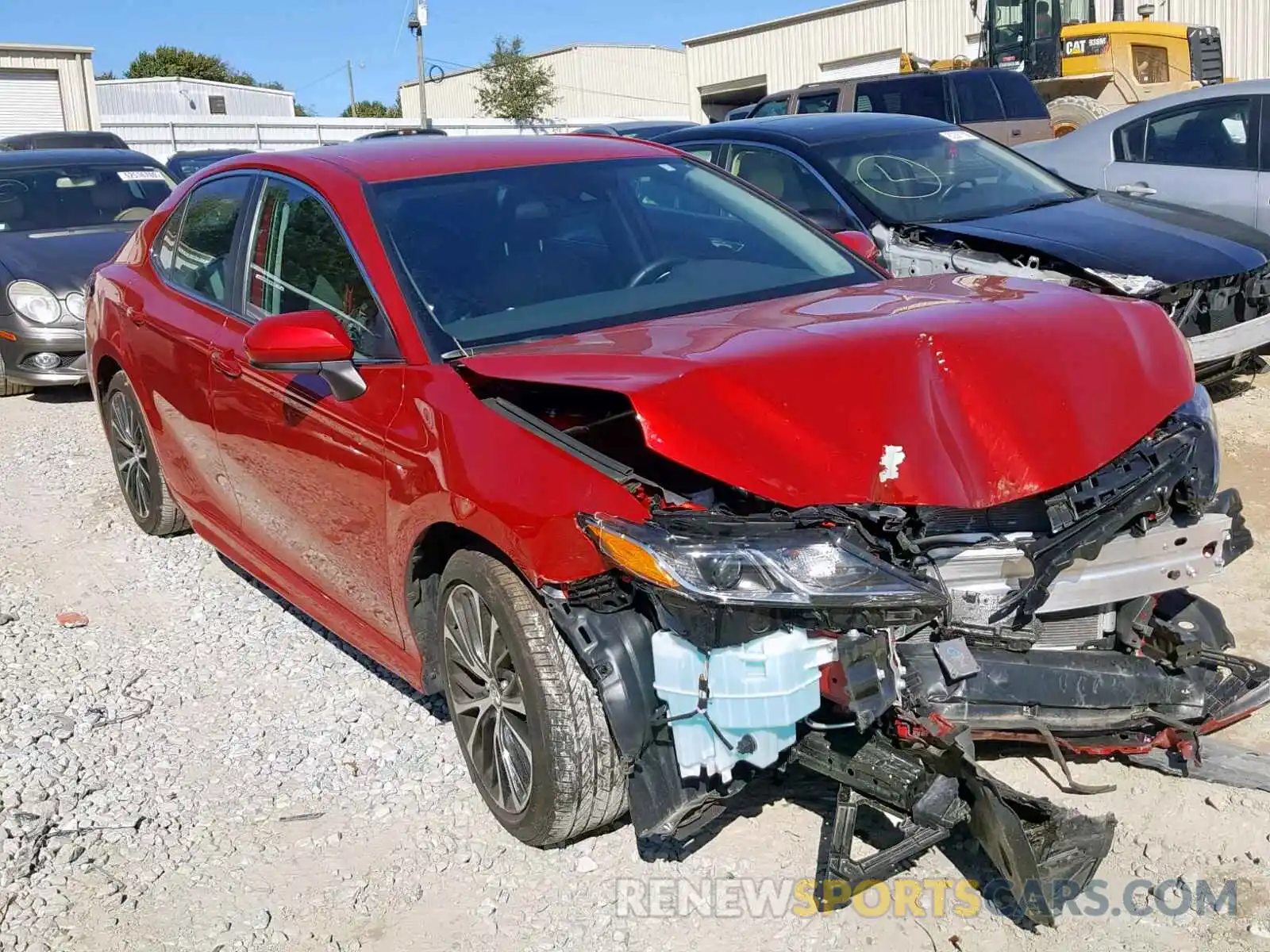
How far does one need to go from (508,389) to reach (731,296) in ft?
3.03

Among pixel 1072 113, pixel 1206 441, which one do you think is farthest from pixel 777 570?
pixel 1072 113

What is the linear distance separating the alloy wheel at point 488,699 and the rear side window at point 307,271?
772 millimetres

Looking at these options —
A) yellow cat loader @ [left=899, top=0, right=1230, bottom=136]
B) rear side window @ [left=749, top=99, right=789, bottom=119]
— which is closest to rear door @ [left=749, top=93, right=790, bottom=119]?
rear side window @ [left=749, top=99, right=789, bottom=119]

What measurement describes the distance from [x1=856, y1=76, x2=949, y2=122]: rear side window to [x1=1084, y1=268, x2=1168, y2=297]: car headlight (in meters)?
7.93

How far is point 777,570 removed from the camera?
8.56 feet

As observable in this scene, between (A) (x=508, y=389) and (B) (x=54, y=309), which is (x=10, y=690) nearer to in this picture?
(A) (x=508, y=389)

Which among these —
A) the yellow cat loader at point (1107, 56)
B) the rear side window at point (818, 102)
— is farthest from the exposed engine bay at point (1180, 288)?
the yellow cat loader at point (1107, 56)

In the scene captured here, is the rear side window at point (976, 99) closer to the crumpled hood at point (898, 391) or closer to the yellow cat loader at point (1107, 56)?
the yellow cat loader at point (1107, 56)

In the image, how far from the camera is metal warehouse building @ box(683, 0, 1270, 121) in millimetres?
31078

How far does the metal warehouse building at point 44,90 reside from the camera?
111 feet

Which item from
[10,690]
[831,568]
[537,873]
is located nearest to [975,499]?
[831,568]

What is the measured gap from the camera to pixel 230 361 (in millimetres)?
4188

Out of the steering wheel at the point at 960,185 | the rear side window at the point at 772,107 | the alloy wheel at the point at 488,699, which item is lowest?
the alloy wheel at the point at 488,699

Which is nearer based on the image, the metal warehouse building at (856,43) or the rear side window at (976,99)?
the rear side window at (976,99)
